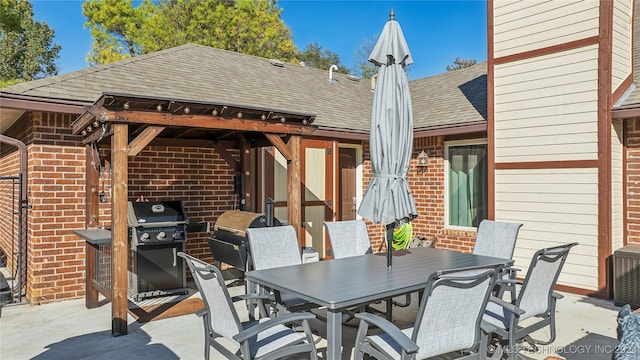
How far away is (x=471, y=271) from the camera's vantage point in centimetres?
287

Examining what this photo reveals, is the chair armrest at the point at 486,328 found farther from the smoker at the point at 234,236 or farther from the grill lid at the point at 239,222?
the grill lid at the point at 239,222

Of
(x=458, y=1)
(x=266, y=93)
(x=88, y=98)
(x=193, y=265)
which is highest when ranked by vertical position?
(x=458, y=1)

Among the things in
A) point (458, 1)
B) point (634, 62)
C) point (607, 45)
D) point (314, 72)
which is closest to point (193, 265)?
point (607, 45)

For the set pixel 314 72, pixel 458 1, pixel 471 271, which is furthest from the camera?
pixel 458 1

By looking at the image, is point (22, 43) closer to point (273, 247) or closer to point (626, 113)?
point (273, 247)

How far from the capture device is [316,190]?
8391 millimetres

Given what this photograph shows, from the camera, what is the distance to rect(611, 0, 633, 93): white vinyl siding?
611cm

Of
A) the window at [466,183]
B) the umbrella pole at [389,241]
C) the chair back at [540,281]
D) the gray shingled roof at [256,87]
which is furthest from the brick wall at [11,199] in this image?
the window at [466,183]

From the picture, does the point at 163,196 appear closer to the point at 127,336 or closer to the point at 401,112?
the point at 127,336

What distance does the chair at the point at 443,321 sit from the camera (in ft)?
8.87

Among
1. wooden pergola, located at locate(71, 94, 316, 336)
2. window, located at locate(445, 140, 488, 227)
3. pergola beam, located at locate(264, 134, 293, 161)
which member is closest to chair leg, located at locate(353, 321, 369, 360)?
wooden pergola, located at locate(71, 94, 316, 336)

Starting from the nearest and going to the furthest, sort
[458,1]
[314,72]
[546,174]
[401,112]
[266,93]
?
[401,112] → [546,174] → [266,93] → [314,72] → [458,1]

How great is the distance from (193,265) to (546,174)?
18.2ft

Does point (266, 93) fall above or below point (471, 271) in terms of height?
above
